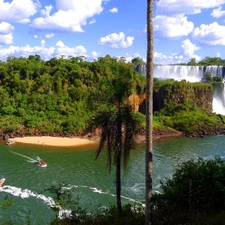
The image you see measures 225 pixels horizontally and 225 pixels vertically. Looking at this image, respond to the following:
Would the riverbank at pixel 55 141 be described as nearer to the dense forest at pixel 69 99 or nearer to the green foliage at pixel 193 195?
the dense forest at pixel 69 99

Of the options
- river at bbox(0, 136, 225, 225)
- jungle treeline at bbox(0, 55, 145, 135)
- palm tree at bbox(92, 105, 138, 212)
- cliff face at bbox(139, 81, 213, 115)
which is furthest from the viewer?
cliff face at bbox(139, 81, 213, 115)

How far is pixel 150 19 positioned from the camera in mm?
9875

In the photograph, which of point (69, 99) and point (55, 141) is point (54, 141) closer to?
point (55, 141)

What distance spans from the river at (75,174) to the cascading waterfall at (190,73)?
66.4 feet

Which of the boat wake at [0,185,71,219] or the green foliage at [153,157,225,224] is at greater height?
the green foliage at [153,157,225,224]

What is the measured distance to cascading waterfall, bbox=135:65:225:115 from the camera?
64688mm

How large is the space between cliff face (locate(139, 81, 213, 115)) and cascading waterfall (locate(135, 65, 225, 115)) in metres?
4.52

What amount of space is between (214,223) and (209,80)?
2309 inches


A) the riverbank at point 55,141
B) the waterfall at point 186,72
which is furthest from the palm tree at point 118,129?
the waterfall at point 186,72

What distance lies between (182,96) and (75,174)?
116 feet

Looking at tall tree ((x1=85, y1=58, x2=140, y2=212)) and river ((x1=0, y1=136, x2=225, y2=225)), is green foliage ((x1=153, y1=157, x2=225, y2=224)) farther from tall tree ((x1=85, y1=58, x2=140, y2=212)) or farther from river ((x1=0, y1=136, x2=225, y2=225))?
river ((x1=0, y1=136, x2=225, y2=225))

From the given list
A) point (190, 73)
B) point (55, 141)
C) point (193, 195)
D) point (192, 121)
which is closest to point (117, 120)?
point (193, 195)

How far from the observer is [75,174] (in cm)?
3016

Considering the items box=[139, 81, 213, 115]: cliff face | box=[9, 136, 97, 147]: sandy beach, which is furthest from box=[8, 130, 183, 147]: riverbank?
box=[139, 81, 213, 115]: cliff face
